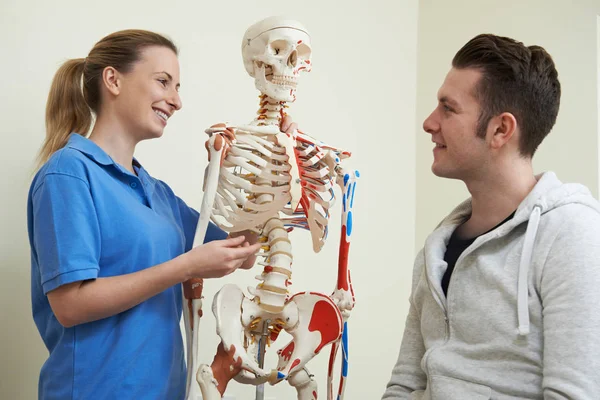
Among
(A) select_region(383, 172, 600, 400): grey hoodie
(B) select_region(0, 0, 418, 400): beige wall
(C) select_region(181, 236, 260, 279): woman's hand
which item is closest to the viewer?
(A) select_region(383, 172, 600, 400): grey hoodie

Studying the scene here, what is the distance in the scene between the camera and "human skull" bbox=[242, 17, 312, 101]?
1.68 metres

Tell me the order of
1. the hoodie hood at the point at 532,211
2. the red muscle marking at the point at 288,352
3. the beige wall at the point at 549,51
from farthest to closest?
the beige wall at the point at 549,51
the red muscle marking at the point at 288,352
the hoodie hood at the point at 532,211

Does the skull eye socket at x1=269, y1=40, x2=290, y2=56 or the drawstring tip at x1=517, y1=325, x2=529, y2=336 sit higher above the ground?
the skull eye socket at x1=269, y1=40, x2=290, y2=56

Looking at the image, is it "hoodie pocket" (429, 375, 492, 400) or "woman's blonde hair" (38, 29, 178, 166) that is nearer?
"hoodie pocket" (429, 375, 492, 400)

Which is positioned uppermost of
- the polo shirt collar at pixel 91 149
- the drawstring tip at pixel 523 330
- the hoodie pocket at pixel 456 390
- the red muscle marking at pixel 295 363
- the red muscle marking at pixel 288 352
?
the polo shirt collar at pixel 91 149

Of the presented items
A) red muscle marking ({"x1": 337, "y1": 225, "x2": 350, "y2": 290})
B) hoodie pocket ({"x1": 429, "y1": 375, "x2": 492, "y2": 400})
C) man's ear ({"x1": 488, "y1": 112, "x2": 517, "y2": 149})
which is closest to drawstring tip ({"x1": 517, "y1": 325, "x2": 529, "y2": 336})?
hoodie pocket ({"x1": 429, "y1": 375, "x2": 492, "y2": 400})

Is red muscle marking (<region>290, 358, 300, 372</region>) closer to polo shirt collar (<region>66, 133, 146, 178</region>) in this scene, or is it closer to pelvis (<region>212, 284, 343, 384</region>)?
pelvis (<region>212, 284, 343, 384</region>)

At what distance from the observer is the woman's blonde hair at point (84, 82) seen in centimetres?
163

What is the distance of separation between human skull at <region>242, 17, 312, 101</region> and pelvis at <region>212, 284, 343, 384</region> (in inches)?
20.7

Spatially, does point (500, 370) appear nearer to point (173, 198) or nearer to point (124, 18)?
point (173, 198)

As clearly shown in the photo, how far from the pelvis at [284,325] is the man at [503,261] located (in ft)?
0.66

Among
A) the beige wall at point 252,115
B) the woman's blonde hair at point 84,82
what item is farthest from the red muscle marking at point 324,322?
the beige wall at point 252,115

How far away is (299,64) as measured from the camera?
1717 millimetres

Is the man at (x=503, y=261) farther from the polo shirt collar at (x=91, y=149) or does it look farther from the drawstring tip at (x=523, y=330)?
the polo shirt collar at (x=91, y=149)
